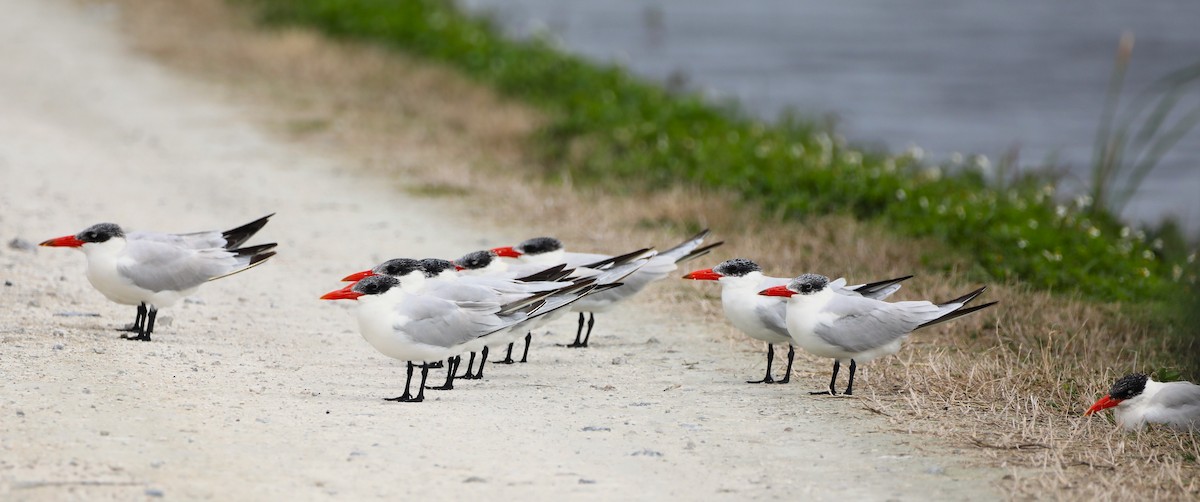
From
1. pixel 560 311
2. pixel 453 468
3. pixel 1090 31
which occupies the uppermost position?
pixel 1090 31

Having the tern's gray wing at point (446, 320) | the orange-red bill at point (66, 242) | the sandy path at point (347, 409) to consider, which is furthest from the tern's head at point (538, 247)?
the orange-red bill at point (66, 242)

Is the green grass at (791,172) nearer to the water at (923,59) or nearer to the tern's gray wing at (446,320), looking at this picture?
the water at (923,59)

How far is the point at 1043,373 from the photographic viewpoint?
6734mm

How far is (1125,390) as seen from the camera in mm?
6039

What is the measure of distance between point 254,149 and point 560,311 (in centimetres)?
706

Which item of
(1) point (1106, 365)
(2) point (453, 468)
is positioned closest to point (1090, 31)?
(1) point (1106, 365)

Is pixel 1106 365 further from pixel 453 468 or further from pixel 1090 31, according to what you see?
pixel 1090 31

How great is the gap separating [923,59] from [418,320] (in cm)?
2056

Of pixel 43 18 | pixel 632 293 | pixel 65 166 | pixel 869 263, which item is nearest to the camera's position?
pixel 632 293

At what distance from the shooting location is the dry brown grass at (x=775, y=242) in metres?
5.78

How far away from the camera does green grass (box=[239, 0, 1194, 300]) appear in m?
9.46

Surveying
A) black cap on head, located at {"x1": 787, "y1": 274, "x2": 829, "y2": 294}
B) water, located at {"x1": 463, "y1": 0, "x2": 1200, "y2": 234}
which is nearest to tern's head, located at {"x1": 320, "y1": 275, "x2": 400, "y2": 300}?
black cap on head, located at {"x1": 787, "y1": 274, "x2": 829, "y2": 294}

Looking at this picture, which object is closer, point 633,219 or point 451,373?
point 451,373

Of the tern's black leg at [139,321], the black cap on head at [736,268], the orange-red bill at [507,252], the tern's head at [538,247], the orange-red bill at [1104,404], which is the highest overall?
the black cap on head at [736,268]
